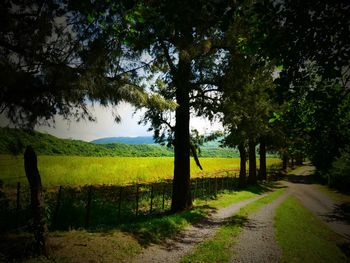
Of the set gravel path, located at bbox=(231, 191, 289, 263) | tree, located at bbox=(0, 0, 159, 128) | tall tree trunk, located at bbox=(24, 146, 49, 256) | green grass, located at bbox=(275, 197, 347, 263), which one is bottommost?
green grass, located at bbox=(275, 197, 347, 263)

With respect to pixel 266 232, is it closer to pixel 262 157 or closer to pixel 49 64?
pixel 49 64

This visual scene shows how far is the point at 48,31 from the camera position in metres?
5.10

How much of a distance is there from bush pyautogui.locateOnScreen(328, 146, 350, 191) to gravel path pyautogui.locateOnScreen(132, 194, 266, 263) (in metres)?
15.4

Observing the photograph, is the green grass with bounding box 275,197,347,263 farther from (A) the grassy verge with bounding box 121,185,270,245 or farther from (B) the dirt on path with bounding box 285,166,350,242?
(A) the grassy verge with bounding box 121,185,270,245

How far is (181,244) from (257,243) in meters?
3.05

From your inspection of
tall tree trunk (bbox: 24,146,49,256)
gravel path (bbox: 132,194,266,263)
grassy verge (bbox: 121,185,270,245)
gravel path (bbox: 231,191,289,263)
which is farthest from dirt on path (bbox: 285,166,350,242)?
tall tree trunk (bbox: 24,146,49,256)

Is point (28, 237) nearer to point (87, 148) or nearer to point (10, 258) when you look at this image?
point (10, 258)

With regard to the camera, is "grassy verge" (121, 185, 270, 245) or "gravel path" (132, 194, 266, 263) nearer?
"gravel path" (132, 194, 266, 263)

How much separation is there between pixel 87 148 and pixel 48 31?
75476 mm

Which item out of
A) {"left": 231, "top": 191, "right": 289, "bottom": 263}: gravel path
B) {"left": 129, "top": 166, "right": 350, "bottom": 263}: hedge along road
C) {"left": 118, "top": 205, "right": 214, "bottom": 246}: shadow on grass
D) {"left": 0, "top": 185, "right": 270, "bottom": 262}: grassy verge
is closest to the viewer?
{"left": 0, "top": 185, "right": 270, "bottom": 262}: grassy verge

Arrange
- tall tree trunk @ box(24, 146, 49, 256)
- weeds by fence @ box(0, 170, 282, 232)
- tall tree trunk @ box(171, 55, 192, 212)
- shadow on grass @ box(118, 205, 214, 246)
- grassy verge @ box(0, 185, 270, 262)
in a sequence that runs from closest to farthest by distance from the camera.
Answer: tall tree trunk @ box(24, 146, 49, 256) → grassy verge @ box(0, 185, 270, 262) → shadow on grass @ box(118, 205, 214, 246) → weeds by fence @ box(0, 170, 282, 232) → tall tree trunk @ box(171, 55, 192, 212)

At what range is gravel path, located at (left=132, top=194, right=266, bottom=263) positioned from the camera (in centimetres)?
779

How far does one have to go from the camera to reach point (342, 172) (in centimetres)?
2455

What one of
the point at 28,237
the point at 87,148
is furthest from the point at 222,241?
the point at 87,148
